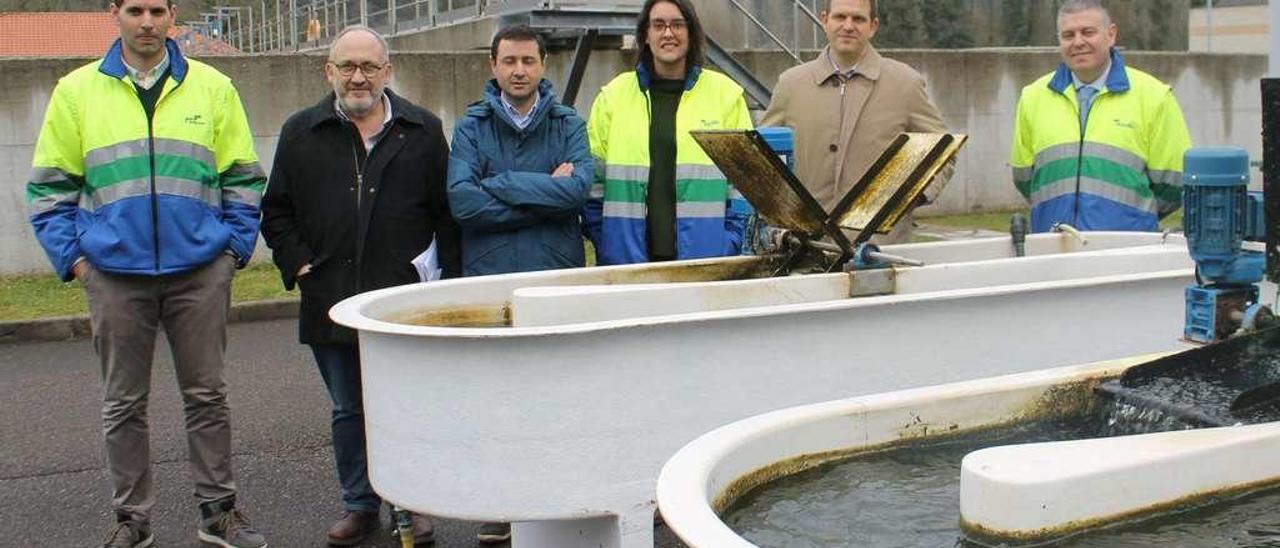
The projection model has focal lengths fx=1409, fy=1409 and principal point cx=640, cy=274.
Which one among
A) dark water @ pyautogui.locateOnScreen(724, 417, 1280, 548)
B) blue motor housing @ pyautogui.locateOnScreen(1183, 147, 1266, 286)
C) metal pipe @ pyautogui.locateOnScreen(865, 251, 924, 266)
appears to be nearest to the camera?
dark water @ pyautogui.locateOnScreen(724, 417, 1280, 548)

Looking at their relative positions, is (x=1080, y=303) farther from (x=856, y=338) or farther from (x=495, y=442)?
(x=495, y=442)

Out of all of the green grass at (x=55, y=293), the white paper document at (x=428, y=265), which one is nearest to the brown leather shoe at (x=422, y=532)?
the white paper document at (x=428, y=265)

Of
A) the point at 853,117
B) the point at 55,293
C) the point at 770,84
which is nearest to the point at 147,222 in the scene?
the point at 853,117

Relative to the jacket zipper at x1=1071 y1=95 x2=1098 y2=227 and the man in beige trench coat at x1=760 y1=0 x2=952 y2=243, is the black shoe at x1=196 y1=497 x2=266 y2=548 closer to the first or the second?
the man in beige trench coat at x1=760 y1=0 x2=952 y2=243

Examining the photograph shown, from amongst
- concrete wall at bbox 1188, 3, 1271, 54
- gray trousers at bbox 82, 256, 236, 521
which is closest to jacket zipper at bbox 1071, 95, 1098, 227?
gray trousers at bbox 82, 256, 236, 521

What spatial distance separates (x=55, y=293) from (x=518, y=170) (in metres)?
6.41

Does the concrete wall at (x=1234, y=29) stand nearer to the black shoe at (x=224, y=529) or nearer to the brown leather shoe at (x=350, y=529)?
the brown leather shoe at (x=350, y=529)

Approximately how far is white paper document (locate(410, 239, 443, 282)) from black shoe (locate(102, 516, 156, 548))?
120 cm

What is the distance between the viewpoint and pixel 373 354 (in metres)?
3.79

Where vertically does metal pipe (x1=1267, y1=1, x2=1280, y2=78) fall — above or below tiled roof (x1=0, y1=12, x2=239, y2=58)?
below

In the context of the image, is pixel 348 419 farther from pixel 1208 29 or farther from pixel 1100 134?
pixel 1208 29

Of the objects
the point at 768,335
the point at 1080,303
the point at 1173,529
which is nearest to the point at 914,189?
the point at 1080,303

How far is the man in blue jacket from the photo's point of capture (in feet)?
15.2

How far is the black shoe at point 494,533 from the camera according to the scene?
4676 mm
